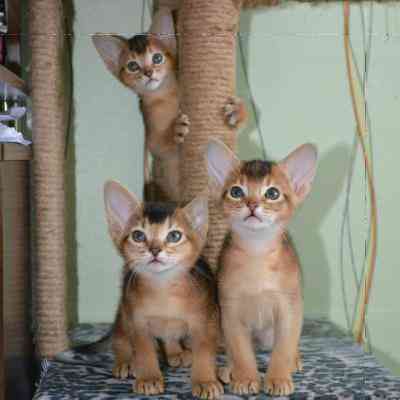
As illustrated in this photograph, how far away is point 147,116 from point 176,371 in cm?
52

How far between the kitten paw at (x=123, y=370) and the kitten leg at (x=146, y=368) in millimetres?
64

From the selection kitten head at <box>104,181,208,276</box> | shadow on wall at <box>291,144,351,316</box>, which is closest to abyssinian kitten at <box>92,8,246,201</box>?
kitten head at <box>104,181,208,276</box>

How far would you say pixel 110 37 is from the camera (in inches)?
47.3

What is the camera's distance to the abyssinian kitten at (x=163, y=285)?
1.04 metres

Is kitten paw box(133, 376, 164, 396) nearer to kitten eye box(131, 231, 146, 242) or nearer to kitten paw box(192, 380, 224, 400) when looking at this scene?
kitten paw box(192, 380, 224, 400)

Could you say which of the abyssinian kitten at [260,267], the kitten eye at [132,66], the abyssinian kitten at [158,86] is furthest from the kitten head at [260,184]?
the kitten eye at [132,66]

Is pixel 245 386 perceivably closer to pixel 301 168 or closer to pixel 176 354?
pixel 176 354

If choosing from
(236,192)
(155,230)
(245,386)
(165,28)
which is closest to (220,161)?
(236,192)

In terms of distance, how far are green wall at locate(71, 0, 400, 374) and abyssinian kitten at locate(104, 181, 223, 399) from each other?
10 cm

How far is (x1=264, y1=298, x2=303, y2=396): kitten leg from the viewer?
1046 mm

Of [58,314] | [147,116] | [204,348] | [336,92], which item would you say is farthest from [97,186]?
[336,92]

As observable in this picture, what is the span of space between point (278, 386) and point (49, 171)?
24.8 inches

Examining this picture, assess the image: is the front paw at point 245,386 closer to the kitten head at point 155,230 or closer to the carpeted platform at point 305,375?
the carpeted platform at point 305,375

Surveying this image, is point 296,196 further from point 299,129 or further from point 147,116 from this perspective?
point 147,116
